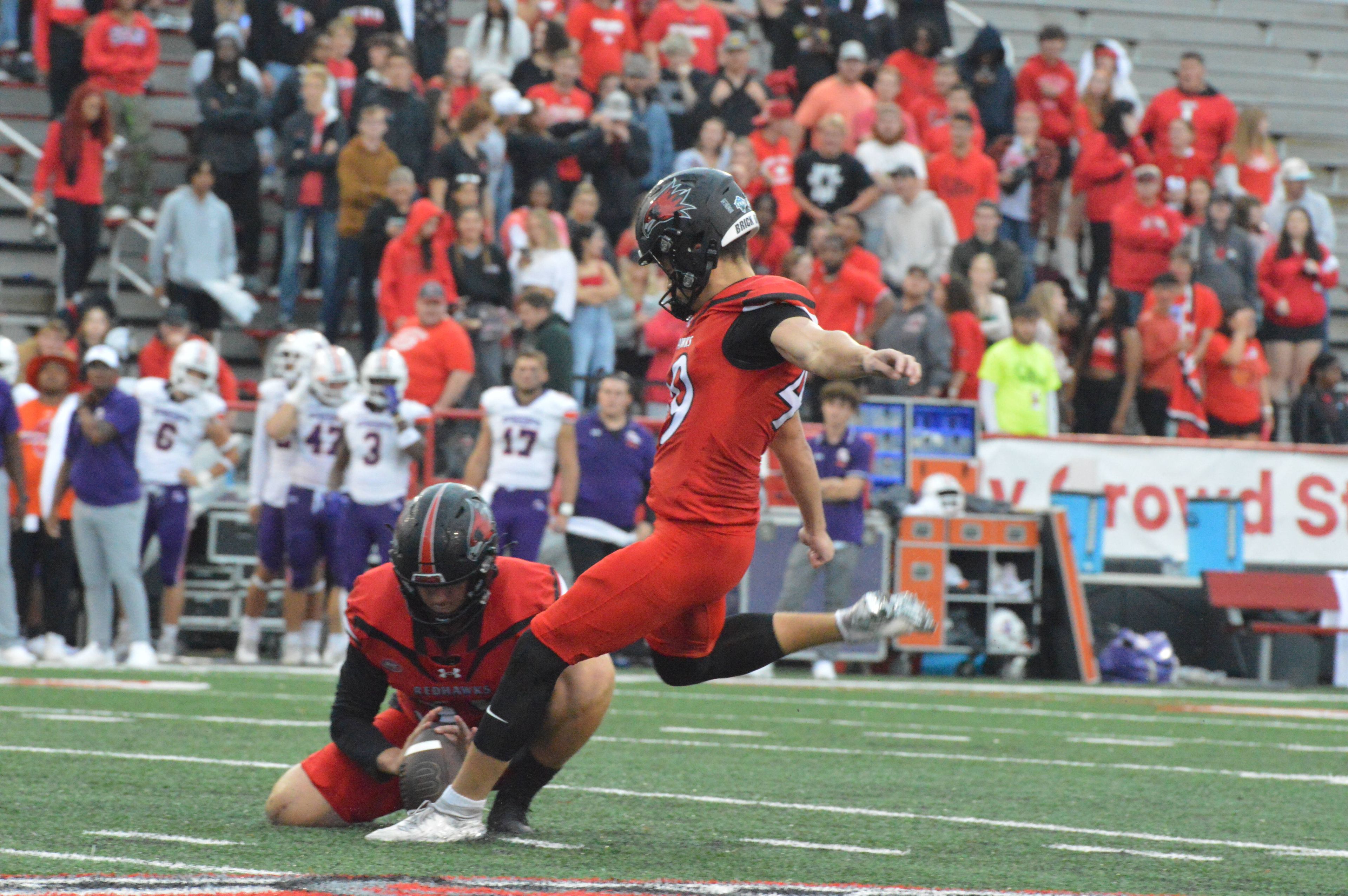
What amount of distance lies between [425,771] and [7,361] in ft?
25.0

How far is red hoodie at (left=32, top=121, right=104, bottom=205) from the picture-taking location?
14.3 m

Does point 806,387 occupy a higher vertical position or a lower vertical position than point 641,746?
A: higher

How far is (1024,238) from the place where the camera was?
1677cm

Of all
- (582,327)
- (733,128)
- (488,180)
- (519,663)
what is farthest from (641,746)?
(733,128)

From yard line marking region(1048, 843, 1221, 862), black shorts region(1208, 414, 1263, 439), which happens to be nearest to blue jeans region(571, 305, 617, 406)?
black shorts region(1208, 414, 1263, 439)

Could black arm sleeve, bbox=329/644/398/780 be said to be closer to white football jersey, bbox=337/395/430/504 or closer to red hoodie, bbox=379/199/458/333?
white football jersey, bbox=337/395/430/504

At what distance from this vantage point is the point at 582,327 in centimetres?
1417

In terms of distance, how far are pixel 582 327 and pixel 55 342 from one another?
3.66 m

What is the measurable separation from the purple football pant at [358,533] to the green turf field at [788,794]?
1554mm

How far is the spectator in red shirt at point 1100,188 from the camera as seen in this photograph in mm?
16859

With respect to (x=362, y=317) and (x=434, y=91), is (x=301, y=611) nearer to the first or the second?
(x=362, y=317)

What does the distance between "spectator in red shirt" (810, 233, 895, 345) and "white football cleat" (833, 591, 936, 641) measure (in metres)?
9.39

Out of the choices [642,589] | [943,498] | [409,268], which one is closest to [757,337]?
[642,589]

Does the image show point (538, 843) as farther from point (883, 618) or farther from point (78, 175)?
point (78, 175)
